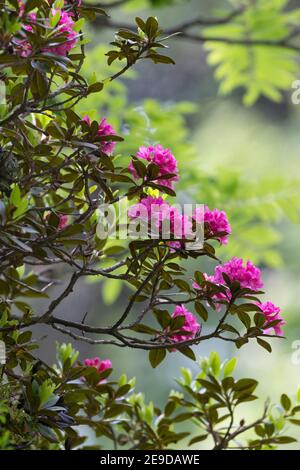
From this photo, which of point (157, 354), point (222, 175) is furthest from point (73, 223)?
point (222, 175)

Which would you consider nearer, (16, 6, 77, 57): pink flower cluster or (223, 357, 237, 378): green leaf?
(16, 6, 77, 57): pink flower cluster

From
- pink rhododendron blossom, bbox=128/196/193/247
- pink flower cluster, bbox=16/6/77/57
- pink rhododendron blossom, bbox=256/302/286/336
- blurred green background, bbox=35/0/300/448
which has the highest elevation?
blurred green background, bbox=35/0/300/448

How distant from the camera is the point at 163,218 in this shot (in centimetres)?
104

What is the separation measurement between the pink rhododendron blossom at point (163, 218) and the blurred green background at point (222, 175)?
1290mm

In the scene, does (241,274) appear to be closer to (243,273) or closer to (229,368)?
(243,273)

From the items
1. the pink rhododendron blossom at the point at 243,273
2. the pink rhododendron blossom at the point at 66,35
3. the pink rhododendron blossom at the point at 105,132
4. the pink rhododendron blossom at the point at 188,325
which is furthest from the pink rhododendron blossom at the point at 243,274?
the pink rhododendron blossom at the point at 66,35

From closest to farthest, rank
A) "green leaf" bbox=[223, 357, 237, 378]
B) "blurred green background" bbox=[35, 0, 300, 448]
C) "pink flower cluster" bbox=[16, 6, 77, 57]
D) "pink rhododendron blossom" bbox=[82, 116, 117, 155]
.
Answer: "pink flower cluster" bbox=[16, 6, 77, 57]
"pink rhododendron blossom" bbox=[82, 116, 117, 155]
"green leaf" bbox=[223, 357, 237, 378]
"blurred green background" bbox=[35, 0, 300, 448]

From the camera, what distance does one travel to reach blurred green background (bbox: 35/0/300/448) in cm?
248

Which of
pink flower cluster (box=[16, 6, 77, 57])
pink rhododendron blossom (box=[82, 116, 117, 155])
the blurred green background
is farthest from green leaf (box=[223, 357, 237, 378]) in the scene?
the blurred green background

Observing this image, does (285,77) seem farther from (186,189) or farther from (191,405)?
(191,405)

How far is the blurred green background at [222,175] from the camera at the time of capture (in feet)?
8.14

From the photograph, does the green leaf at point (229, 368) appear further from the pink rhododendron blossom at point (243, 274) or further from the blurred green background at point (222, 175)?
the blurred green background at point (222, 175)

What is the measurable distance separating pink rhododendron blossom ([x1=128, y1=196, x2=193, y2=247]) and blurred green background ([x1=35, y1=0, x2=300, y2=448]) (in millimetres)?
1290

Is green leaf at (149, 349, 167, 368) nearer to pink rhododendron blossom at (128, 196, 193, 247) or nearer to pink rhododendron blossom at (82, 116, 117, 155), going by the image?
pink rhododendron blossom at (128, 196, 193, 247)
